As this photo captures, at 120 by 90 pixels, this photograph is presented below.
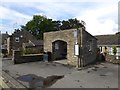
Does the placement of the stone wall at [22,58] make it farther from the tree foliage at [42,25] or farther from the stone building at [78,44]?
the tree foliage at [42,25]

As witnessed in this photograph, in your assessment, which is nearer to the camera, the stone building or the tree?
the stone building

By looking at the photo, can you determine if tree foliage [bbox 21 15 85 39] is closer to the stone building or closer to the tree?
the tree

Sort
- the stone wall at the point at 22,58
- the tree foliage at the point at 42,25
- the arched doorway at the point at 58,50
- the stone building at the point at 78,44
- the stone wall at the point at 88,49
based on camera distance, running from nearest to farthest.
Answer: the stone building at the point at 78,44
the stone wall at the point at 88,49
the stone wall at the point at 22,58
the arched doorway at the point at 58,50
the tree foliage at the point at 42,25

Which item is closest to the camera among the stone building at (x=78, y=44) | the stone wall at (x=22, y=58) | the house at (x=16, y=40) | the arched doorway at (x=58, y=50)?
the stone building at (x=78, y=44)

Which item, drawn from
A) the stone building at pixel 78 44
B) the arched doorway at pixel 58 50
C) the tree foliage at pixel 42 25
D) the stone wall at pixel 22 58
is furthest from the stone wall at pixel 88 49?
the tree foliage at pixel 42 25

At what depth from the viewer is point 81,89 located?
455 inches

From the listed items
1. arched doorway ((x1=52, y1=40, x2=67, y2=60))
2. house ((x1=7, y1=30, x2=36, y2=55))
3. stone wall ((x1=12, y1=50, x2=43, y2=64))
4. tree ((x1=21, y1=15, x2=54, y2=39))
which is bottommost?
stone wall ((x1=12, y1=50, x2=43, y2=64))

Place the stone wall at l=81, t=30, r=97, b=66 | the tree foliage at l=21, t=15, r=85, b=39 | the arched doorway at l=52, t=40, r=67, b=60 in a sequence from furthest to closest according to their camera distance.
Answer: the tree foliage at l=21, t=15, r=85, b=39, the arched doorway at l=52, t=40, r=67, b=60, the stone wall at l=81, t=30, r=97, b=66

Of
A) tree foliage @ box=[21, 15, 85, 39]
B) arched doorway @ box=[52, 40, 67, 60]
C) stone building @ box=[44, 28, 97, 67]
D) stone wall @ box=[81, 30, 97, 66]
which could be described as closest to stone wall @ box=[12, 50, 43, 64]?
stone building @ box=[44, 28, 97, 67]

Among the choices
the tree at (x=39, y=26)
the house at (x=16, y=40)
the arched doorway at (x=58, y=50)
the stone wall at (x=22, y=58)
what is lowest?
the stone wall at (x=22, y=58)

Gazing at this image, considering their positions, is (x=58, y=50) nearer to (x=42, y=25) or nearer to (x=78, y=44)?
(x=78, y=44)

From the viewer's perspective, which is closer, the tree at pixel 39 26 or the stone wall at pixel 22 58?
the stone wall at pixel 22 58

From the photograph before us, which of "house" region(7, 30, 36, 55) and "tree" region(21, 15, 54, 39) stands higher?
"tree" region(21, 15, 54, 39)

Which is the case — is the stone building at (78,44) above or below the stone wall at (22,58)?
above
